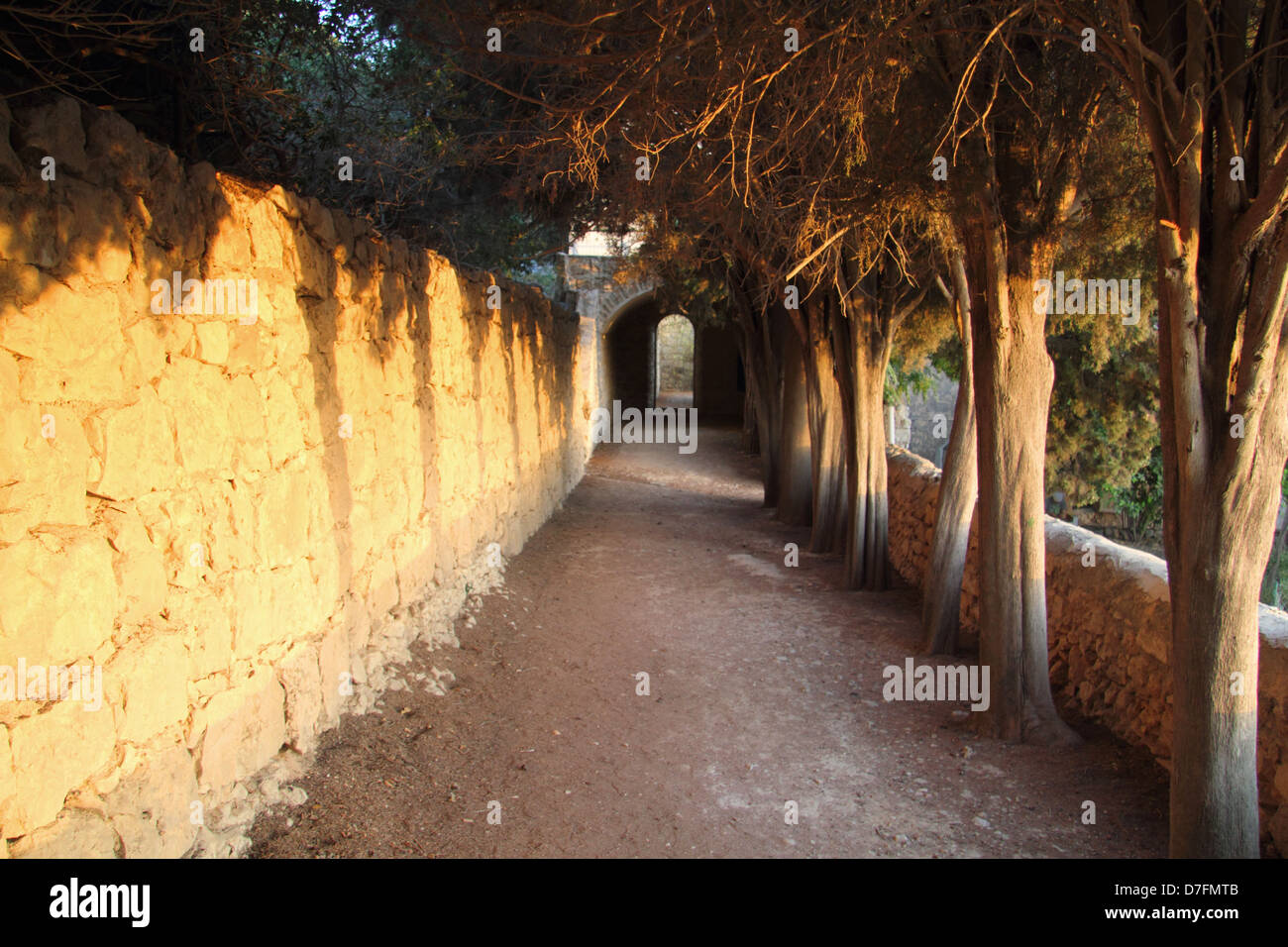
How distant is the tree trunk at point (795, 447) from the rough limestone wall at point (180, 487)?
298 inches

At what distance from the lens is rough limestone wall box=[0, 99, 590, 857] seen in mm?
2721

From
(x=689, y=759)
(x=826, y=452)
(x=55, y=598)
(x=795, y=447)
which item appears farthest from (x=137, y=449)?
(x=795, y=447)

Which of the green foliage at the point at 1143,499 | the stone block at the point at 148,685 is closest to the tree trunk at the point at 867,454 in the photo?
the stone block at the point at 148,685

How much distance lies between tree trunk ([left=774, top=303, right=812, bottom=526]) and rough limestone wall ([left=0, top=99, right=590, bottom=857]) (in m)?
7.57

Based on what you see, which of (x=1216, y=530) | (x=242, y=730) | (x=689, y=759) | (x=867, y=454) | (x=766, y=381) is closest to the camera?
(x=1216, y=530)

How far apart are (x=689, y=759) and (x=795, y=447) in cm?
816

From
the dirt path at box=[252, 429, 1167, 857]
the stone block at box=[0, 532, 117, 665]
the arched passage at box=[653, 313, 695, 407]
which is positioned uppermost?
the arched passage at box=[653, 313, 695, 407]

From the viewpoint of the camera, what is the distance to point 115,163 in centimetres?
316

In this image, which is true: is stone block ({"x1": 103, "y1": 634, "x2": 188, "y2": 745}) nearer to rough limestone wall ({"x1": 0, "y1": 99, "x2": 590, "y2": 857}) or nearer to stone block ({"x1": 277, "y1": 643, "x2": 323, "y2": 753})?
rough limestone wall ({"x1": 0, "y1": 99, "x2": 590, "y2": 857})

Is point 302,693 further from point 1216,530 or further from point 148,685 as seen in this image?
point 1216,530

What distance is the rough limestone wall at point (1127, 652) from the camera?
3979 mm

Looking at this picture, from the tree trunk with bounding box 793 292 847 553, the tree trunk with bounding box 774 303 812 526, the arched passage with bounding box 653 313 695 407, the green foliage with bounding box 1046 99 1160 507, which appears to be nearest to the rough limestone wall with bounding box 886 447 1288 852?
the tree trunk with bounding box 793 292 847 553

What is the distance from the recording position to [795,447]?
12.8 metres
